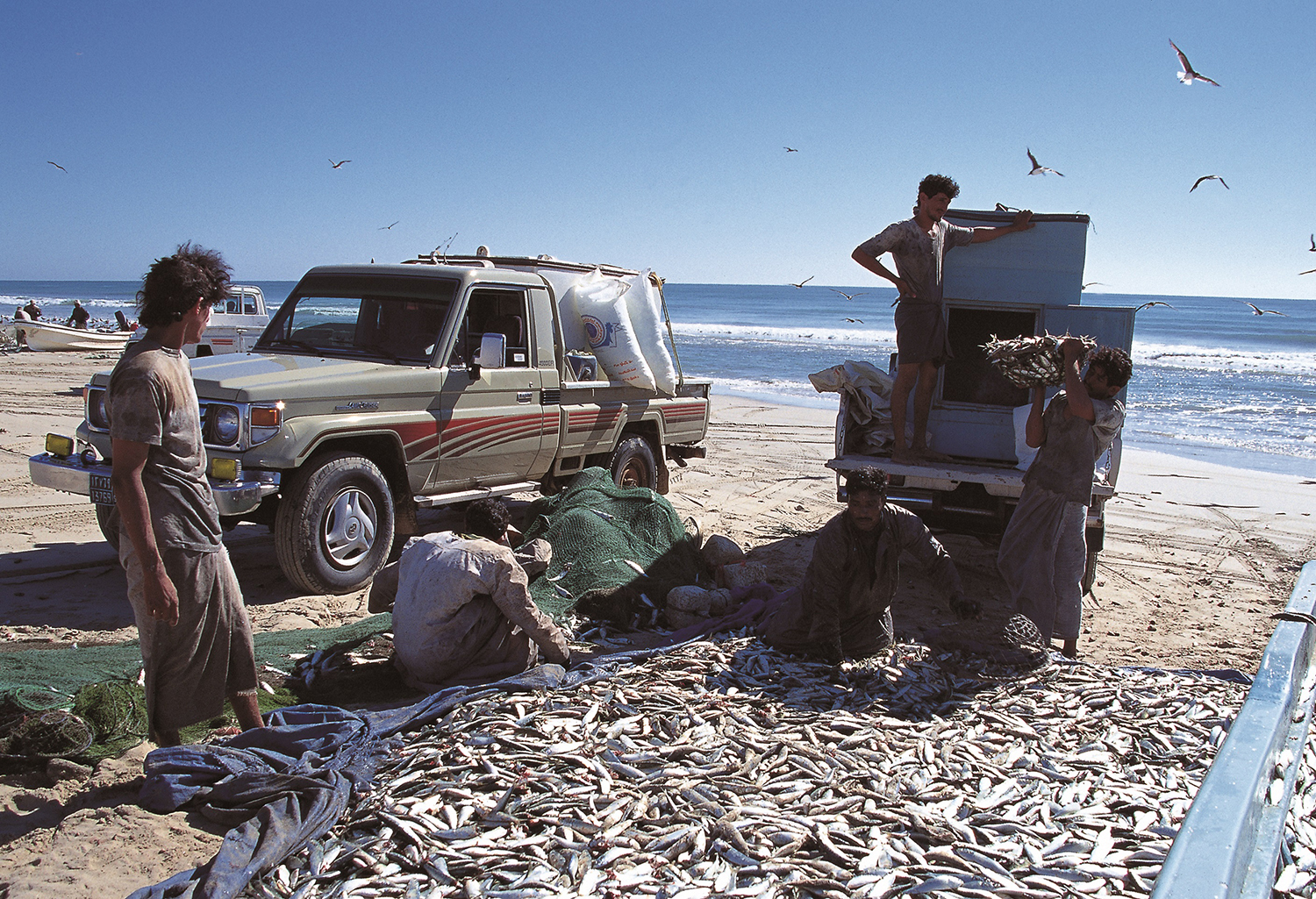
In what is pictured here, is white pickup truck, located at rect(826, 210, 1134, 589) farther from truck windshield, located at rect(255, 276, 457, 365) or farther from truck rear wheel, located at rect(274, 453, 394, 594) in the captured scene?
truck rear wheel, located at rect(274, 453, 394, 594)

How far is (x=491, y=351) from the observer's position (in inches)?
269

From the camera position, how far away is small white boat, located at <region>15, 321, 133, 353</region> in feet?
78.8

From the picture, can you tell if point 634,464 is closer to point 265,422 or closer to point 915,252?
point 915,252

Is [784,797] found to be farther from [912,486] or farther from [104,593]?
[104,593]

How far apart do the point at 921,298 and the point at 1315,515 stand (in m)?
6.52

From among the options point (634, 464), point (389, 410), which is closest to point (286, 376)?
point (389, 410)

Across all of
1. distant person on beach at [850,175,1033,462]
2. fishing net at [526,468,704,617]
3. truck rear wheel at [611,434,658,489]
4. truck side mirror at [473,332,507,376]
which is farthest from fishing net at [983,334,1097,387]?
truck rear wheel at [611,434,658,489]

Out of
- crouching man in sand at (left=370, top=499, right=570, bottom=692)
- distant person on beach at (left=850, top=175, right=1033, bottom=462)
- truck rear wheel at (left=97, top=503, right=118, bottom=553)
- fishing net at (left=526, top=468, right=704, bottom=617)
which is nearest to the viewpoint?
truck rear wheel at (left=97, top=503, right=118, bottom=553)

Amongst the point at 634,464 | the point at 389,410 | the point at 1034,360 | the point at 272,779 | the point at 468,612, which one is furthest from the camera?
the point at 634,464

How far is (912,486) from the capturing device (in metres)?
7.19

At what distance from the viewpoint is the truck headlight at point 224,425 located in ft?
19.0

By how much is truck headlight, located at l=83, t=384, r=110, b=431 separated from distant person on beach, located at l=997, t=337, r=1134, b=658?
5981mm

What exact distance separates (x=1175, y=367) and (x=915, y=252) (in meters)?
28.0

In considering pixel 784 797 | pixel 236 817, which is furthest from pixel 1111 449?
pixel 236 817
